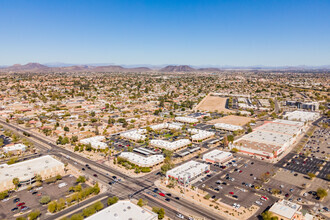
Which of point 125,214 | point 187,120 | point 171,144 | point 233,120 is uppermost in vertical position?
point 125,214

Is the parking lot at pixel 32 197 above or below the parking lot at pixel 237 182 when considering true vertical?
above

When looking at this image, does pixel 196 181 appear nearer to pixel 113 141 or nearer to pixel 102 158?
pixel 102 158

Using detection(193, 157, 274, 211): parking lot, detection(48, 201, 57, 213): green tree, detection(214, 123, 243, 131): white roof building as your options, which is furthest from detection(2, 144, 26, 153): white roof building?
detection(214, 123, 243, 131): white roof building

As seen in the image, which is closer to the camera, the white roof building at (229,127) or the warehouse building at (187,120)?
the white roof building at (229,127)

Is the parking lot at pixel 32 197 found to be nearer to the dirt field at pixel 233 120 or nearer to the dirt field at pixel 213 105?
the dirt field at pixel 233 120

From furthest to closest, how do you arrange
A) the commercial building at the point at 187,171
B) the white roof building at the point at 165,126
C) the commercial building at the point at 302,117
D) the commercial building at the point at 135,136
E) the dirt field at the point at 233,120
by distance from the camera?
the commercial building at the point at 302,117 → the dirt field at the point at 233,120 → the white roof building at the point at 165,126 → the commercial building at the point at 135,136 → the commercial building at the point at 187,171

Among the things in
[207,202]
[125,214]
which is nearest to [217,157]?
[207,202]

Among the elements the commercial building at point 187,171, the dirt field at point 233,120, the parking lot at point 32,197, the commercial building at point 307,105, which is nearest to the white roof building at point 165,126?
the dirt field at point 233,120

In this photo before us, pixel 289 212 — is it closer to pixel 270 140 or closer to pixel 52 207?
pixel 270 140
